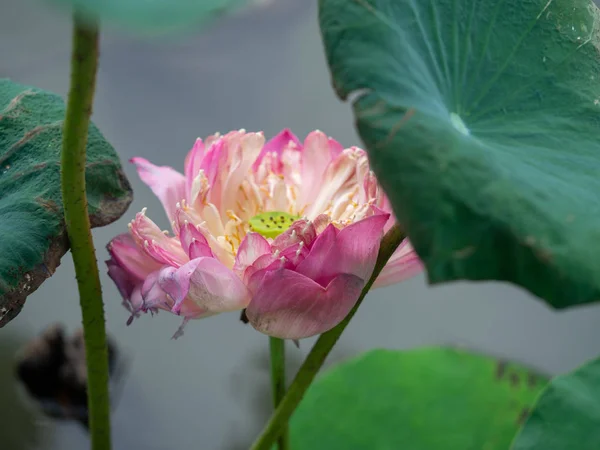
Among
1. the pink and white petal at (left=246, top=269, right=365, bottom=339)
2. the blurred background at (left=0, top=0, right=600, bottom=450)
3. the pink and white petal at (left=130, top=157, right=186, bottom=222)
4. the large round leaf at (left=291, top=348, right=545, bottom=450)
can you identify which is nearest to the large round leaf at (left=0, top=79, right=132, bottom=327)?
the pink and white petal at (left=130, top=157, right=186, bottom=222)

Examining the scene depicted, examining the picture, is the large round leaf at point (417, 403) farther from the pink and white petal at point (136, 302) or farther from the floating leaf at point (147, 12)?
the floating leaf at point (147, 12)

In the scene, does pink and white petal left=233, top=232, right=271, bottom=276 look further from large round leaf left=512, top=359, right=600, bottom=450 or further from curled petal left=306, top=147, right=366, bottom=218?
large round leaf left=512, top=359, right=600, bottom=450

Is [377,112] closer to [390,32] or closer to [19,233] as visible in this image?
[390,32]

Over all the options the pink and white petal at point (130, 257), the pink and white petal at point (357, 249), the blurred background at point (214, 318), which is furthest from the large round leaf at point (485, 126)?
the blurred background at point (214, 318)

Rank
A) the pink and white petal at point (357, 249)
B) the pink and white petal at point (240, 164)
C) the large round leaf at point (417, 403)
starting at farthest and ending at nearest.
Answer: the large round leaf at point (417, 403), the pink and white petal at point (240, 164), the pink and white petal at point (357, 249)

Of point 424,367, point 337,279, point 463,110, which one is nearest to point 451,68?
point 463,110

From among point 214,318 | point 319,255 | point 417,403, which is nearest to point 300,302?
point 319,255
